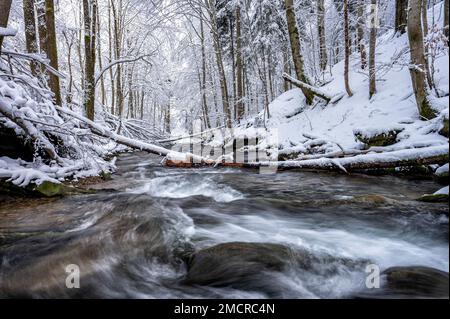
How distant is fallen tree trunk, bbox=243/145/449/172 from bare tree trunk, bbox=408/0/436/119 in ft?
5.78

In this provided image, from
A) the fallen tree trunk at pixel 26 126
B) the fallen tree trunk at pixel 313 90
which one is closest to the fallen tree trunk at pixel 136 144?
the fallen tree trunk at pixel 26 126

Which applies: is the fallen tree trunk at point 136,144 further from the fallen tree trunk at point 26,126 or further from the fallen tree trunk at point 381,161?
the fallen tree trunk at point 381,161

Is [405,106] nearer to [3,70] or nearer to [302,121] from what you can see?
[302,121]

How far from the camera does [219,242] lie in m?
3.22

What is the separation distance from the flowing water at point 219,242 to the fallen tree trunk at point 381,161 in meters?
0.43

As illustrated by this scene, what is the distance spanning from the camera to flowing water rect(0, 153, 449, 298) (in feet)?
8.16

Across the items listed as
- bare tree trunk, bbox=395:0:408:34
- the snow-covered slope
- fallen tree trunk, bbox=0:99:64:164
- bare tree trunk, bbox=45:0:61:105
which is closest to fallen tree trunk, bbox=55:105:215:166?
bare tree trunk, bbox=45:0:61:105

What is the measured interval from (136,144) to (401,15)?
1006 cm

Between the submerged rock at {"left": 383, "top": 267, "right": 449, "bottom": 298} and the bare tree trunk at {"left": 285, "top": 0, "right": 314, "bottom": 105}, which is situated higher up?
the bare tree trunk at {"left": 285, "top": 0, "right": 314, "bottom": 105}

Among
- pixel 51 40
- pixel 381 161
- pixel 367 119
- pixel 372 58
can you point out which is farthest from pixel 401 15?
pixel 51 40

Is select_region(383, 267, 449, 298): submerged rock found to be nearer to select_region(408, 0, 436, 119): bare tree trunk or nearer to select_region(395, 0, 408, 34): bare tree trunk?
select_region(408, 0, 436, 119): bare tree trunk
